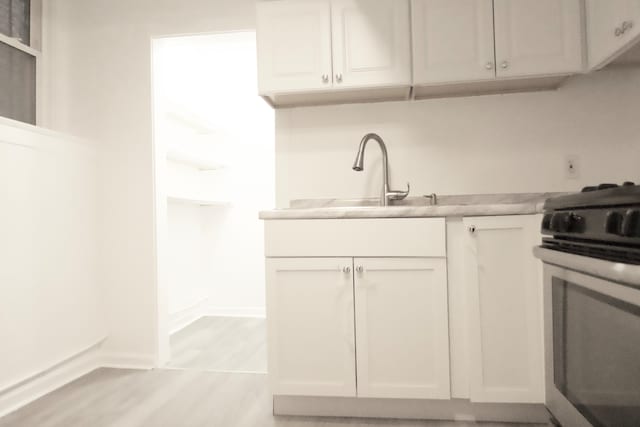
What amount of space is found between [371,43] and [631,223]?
1.42m

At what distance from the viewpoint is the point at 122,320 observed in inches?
95.1

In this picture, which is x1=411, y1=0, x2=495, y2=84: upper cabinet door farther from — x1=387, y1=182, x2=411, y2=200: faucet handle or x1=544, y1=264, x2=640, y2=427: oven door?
x1=544, y1=264, x2=640, y2=427: oven door

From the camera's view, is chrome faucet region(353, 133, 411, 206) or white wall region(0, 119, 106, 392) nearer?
white wall region(0, 119, 106, 392)

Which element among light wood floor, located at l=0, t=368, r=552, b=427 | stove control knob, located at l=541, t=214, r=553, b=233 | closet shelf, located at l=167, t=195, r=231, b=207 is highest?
closet shelf, located at l=167, t=195, r=231, b=207

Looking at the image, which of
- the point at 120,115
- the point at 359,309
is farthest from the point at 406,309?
the point at 120,115

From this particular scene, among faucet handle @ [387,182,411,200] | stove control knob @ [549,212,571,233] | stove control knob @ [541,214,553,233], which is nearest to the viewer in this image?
stove control knob @ [549,212,571,233]

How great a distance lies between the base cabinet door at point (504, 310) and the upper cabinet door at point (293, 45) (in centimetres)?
101

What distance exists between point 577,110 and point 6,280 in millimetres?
2854

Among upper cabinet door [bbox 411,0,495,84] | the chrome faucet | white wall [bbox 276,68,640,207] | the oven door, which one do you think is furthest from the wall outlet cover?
the oven door

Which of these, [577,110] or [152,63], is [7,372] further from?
[577,110]

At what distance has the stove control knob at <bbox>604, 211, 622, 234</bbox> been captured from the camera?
0.89 m

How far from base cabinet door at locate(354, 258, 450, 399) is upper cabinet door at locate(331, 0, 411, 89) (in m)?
0.88

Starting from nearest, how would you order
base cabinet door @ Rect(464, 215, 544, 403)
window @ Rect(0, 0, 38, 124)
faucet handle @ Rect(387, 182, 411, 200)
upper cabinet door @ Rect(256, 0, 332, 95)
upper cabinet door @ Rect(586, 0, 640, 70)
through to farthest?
upper cabinet door @ Rect(586, 0, 640, 70) < base cabinet door @ Rect(464, 215, 544, 403) < upper cabinet door @ Rect(256, 0, 332, 95) < faucet handle @ Rect(387, 182, 411, 200) < window @ Rect(0, 0, 38, 124)

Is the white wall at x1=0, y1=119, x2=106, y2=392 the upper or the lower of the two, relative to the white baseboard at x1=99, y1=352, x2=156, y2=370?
upper
